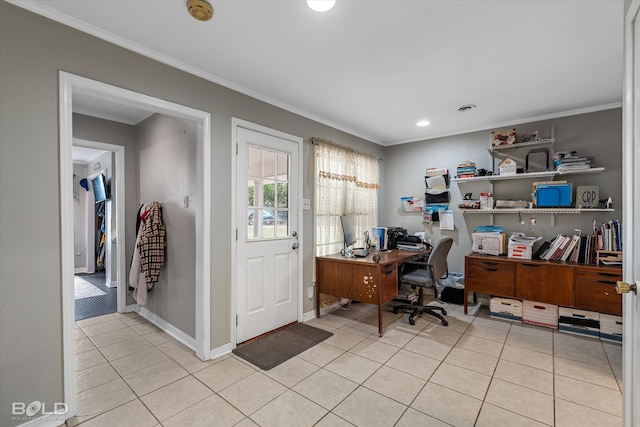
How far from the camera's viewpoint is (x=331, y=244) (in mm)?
3783

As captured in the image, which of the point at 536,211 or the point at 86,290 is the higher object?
the point at 536,211

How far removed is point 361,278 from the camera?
3088mm

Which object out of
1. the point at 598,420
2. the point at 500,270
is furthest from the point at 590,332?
the point at 598,420

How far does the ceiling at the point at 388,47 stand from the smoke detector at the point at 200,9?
0.04m

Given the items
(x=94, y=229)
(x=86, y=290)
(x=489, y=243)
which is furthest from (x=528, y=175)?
(x=94, y=229)

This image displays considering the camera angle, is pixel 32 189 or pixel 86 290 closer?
pixel 32 189

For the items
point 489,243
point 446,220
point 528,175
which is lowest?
point 489,243

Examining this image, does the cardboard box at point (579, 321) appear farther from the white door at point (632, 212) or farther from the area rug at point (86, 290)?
the area rug at point (86, 290)

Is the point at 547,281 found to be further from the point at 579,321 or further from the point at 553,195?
the point at 553,195

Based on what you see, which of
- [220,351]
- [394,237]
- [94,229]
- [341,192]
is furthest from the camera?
[94,229]

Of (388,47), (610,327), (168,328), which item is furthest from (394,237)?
(168,328)

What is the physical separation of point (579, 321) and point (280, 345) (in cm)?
309

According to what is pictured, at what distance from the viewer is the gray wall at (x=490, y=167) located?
3170 mm

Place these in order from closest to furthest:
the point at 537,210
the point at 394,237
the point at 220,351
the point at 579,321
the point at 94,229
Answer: the point at 220,351 → the point at 579,321 → the point at 537,210 → the point at 394,237 → the point at 94,229
